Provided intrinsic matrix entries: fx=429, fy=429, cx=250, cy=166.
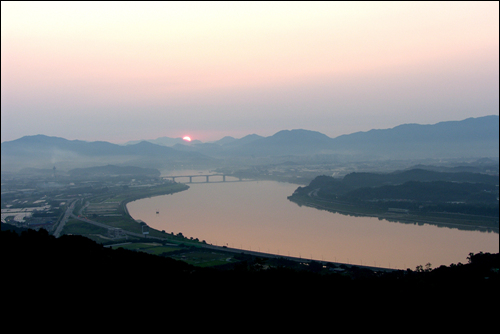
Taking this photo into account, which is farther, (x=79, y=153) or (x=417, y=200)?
(x=79, y=153)

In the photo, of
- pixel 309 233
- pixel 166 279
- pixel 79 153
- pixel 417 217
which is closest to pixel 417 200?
pixel 417 217

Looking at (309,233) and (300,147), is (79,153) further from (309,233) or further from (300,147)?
(309,233)

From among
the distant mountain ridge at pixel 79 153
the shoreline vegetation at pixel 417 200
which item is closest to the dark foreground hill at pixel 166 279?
the shoreline vegetation at pixel 417 200

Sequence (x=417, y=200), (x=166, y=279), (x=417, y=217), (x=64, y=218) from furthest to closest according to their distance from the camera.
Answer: (x=417, y=200), (x=64, y=218), (x=417, y=217), (x=166, y=279)

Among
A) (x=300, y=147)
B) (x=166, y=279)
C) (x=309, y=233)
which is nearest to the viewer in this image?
(x=166, y=279)

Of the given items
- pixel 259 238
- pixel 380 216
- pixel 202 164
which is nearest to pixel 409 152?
pixel 202 164

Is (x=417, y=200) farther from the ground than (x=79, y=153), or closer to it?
closer to it

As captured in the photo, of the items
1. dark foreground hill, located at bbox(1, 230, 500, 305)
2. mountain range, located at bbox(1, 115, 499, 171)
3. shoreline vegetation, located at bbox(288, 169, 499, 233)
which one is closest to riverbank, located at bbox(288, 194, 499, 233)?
shoreline vegetation, located at bbox(288, 169, 499, 233)

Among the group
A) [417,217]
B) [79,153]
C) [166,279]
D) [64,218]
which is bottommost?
[417,217]
